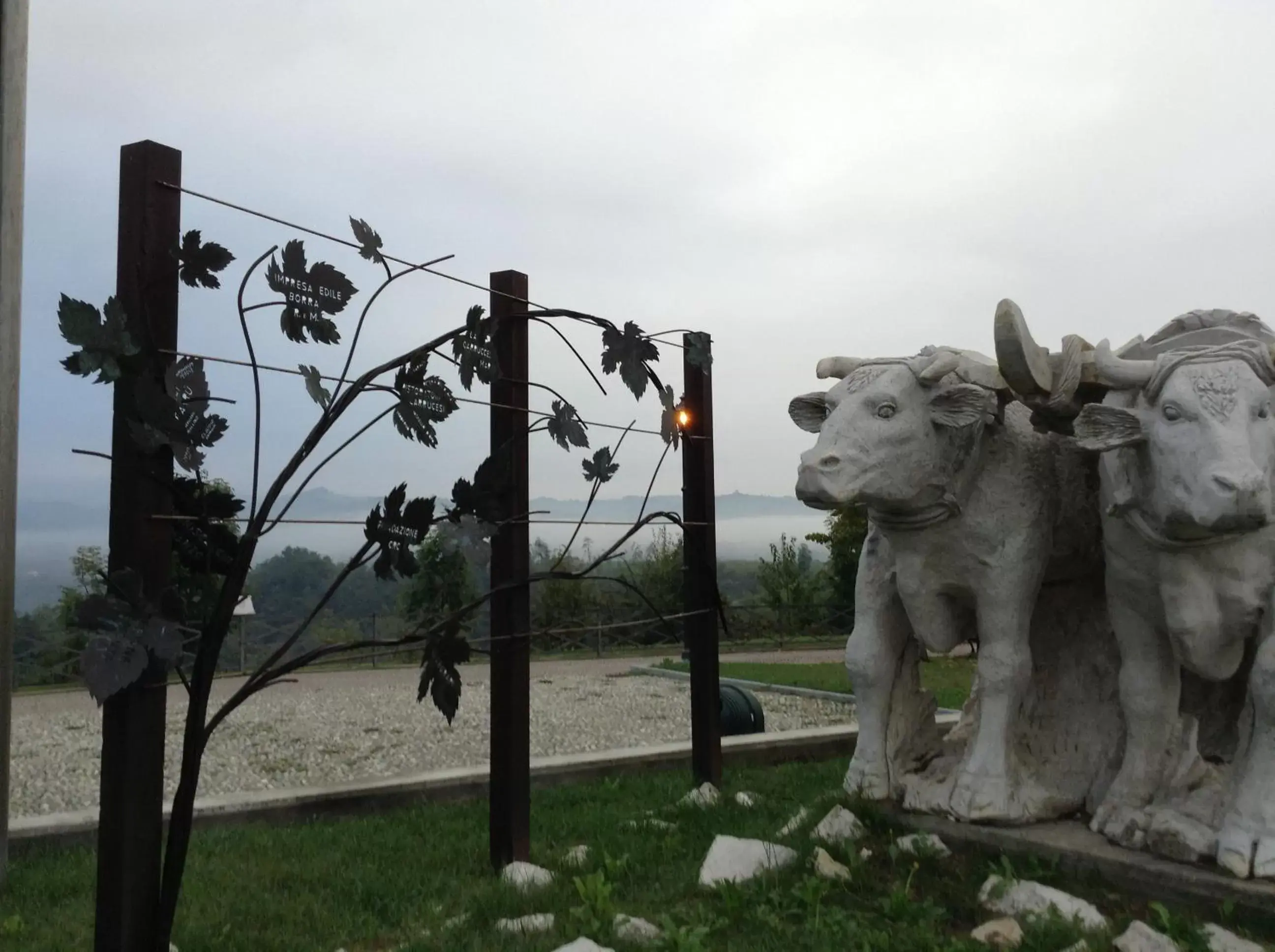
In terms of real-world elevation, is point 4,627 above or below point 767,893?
above

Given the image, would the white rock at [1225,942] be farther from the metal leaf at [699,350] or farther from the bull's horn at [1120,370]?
the metal leaf at [699,350]

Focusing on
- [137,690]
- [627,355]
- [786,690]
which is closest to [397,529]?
[137,690]

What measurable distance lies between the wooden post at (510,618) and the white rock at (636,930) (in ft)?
2.97

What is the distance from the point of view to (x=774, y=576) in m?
21.3

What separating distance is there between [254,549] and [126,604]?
13.0 inches

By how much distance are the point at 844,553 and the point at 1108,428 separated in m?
17.9

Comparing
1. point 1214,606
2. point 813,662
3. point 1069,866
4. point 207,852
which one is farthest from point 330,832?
point 813,662

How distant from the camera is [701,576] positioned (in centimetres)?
512

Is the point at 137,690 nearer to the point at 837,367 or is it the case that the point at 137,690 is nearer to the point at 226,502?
the point at 226,502

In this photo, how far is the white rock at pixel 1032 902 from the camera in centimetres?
308

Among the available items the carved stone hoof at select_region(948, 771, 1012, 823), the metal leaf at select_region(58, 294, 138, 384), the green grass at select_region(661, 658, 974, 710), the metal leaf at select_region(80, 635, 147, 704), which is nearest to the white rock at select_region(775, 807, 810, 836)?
the carved stone hoof at select_region(948, 771, 1012, 823)

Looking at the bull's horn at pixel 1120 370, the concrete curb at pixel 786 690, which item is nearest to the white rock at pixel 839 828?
the bull's horn at pixel 1120 370

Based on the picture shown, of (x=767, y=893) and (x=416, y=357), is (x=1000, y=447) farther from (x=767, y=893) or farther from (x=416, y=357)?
(x=416, y=357)

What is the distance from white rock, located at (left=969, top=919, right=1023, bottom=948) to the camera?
2.98 m
